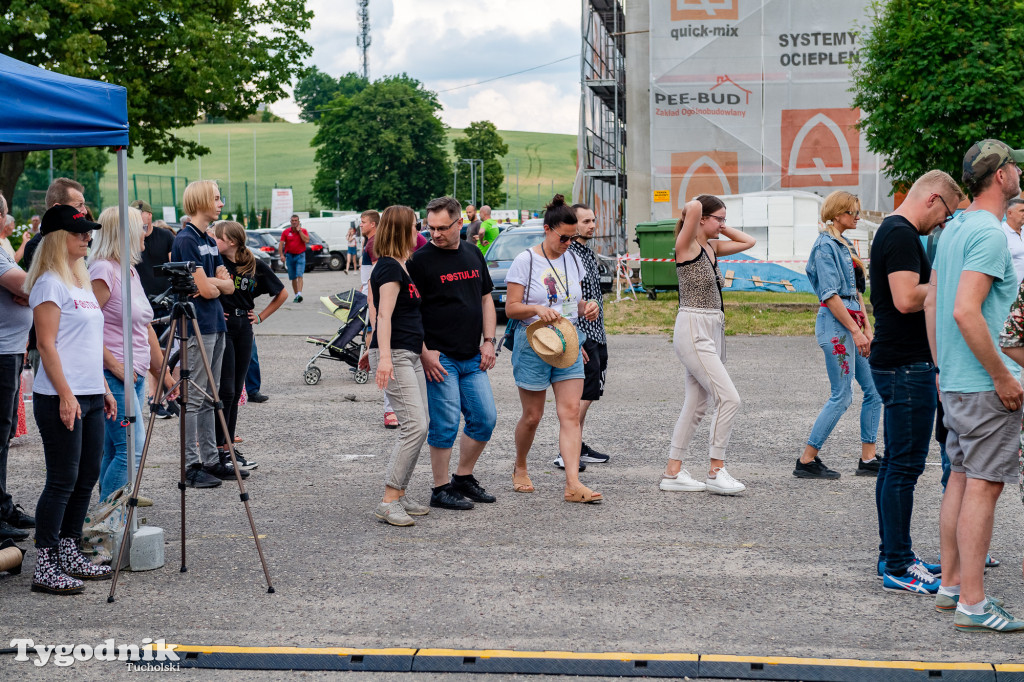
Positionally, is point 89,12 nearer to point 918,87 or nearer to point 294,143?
point 918,87

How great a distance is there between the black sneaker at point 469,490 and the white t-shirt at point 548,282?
110 cm

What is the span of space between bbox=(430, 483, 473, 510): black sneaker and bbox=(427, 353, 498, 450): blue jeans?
332 millimetres

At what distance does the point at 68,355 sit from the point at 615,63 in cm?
2746

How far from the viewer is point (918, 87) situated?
1652 centimetres

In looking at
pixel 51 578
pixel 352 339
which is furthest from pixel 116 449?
pixel 352 339

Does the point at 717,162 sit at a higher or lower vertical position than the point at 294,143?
lower

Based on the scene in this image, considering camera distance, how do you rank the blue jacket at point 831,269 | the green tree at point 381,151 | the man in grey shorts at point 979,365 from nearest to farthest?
the man in grey shorts at point 979,365 < the blue jacket at point 831,269 < the green tree at point 381,151

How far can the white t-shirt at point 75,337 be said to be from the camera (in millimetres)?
5152

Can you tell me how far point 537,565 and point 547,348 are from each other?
1.66 metres

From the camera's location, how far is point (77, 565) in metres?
5.43

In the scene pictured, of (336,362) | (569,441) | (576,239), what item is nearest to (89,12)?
(336,362)

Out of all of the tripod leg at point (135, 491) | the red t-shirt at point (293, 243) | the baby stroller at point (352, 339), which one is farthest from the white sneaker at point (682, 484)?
the red t-shirt at point (293, 243)

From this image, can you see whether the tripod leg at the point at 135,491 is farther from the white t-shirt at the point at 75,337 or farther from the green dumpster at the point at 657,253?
the green dumpster at the point at 657,253

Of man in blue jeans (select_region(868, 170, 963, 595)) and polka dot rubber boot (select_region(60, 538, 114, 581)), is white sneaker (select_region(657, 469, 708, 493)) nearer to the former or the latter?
man in blue jeans (select_region(868, 170, 963, 595))
